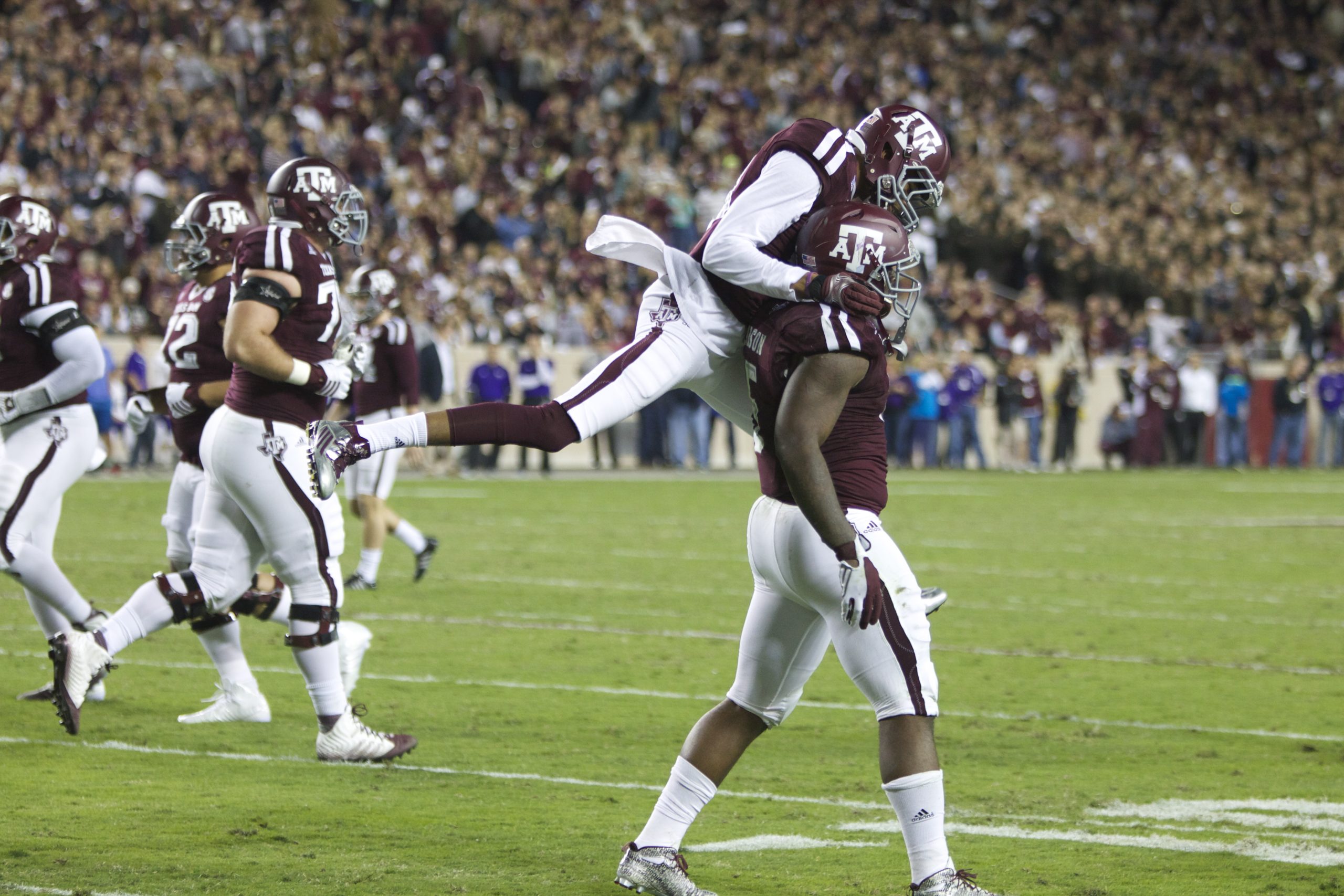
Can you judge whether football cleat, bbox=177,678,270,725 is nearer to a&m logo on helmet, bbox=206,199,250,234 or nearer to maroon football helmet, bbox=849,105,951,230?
a&m logo on helmet, bbox=206,199,250,234

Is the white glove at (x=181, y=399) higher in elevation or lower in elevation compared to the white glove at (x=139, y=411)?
higher

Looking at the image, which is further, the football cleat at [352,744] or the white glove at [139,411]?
the white glove at [139,411]

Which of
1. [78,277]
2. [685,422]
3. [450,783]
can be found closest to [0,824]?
[450,783]

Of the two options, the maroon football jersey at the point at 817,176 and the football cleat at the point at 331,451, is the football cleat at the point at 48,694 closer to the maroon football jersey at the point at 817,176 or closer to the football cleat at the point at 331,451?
the football cleat at the point at 331,451

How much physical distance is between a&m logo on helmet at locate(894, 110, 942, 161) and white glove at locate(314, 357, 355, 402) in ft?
6.99

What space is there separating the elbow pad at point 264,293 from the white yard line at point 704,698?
221 centimetres

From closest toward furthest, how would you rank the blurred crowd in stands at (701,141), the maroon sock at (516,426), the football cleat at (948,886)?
the football cleat at (948,886) → the maroon sock at (516,426) → the blurred crowd in stands at (701,141)

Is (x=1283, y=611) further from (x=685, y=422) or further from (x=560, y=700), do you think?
(x=685, y=422)

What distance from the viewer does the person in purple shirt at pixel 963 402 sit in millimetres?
24000

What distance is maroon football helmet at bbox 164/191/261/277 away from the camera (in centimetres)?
657

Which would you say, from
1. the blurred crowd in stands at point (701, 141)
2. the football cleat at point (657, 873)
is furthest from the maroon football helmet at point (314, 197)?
the blurred crowd in stands at point (701, 141)

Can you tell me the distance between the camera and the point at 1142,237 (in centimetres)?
2892

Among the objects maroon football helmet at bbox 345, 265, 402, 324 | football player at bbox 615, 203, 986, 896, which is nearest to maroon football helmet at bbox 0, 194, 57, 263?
football player at bbox 615, 203, 986, 896

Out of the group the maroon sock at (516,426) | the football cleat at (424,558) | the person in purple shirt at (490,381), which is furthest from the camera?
the person in purple shirt at (490,381)
